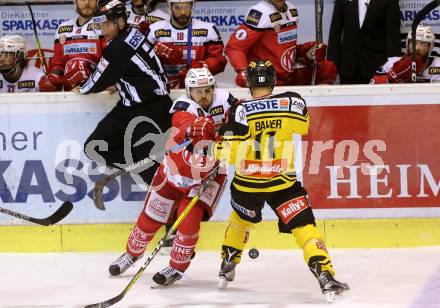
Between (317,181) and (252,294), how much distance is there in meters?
1.36

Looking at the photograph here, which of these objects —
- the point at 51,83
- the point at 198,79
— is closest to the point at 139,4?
the point at 51,83

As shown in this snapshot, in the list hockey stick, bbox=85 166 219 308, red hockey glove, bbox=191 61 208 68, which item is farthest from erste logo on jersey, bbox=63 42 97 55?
hockey stick, bbox=85 166 219 308

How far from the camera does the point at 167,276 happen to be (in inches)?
239

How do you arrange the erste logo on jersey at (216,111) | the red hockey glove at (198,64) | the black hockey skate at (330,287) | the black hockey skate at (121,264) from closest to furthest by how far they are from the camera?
the black hockey skate at (330,287)
the erste logo on jersey at (216,111)
the black hockey skate at (121,264)
the red hockey glove at (198,64)

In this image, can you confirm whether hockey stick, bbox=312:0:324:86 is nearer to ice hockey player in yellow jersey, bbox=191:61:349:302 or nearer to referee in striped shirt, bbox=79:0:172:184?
referee in striped shirt, bbox=79:0:172:184

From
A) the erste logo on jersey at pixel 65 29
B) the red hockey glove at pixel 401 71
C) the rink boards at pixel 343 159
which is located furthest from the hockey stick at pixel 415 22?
the erste logo on jersey at pixel 65 29

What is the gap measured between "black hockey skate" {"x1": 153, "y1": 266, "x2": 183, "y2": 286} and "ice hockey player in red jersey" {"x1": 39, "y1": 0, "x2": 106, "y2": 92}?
5.55ft

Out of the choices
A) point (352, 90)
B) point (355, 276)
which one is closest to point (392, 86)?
point (352, 90)

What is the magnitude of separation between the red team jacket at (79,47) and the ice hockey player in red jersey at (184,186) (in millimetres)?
1235

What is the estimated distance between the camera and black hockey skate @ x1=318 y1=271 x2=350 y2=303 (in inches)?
213

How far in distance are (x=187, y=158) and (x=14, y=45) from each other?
1.93 m

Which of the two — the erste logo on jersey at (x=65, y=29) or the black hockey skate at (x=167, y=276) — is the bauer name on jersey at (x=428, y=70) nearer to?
the erste logo on jersey at (x=65, y=29)

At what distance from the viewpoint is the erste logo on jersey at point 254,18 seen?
7.26 meters

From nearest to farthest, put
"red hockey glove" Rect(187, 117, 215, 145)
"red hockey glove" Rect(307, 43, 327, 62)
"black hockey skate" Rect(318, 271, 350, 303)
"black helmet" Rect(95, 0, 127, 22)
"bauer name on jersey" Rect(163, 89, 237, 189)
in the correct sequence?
"black hockey skate" Rect(318, 271, 350, 303)
"red hockey glove" Rect(187, 117, 215, 145)
"bauer name on jersey" Rect(163, 89, 237, 189)
"black helmet" Rect(95, 0, 127, 22)
"red hockey glove" Rect(307, 43, 327, 62)
